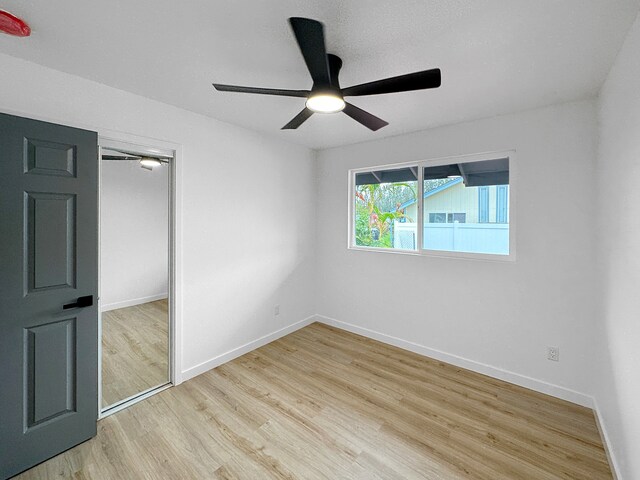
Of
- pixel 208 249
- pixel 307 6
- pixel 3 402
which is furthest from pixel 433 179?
pixel 3 402

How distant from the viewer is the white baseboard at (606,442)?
1.59 m

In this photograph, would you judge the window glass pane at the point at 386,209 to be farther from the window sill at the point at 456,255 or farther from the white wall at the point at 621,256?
the white wall at the point at 621,256

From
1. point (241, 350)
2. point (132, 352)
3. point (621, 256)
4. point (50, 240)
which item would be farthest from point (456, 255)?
point (132, 352)

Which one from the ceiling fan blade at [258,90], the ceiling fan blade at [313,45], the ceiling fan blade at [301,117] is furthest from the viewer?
the ceiling fan blade at [301,117]

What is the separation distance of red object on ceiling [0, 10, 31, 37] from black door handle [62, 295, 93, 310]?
4.89ft

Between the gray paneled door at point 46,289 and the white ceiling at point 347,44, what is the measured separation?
561 millimetres

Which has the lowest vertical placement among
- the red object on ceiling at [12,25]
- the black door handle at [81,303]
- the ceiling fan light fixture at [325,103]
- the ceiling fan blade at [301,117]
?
the black door handle at [81,303]

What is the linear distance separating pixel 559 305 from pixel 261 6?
3.00m

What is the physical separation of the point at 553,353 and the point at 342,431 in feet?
6.27

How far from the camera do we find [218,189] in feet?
9.25

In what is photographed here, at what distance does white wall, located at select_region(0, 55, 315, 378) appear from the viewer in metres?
1.92

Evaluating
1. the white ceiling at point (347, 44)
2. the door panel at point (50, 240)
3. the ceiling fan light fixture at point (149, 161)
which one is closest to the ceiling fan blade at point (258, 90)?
the white ceiling at point (347, 44)

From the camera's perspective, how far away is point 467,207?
2850mm

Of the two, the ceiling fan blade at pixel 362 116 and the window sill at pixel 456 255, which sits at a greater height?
the ceiling fan blade at pixel 362 116
